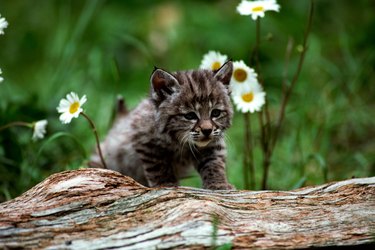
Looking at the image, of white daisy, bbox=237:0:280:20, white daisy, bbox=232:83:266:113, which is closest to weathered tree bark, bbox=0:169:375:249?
white daisy, bbox=232:83:266:113

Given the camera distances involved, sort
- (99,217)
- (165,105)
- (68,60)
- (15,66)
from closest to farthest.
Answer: (99,217), (165,105), (68,60), (15,66)

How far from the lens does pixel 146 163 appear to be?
4.98 m

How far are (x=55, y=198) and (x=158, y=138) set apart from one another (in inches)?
54.5

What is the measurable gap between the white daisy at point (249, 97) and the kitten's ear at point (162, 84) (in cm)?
53

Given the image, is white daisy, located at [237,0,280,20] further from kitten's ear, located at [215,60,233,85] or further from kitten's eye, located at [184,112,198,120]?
kitten's eye, located at [184,112,198,120]

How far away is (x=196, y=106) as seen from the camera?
4641mm

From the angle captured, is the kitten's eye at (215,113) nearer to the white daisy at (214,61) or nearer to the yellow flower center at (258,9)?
the white daisy at (214,61)

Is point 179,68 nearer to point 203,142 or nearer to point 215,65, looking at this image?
point 215,65

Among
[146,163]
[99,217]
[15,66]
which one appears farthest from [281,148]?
[15,66]

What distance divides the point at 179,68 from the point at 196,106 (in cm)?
375

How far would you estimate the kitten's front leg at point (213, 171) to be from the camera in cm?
477

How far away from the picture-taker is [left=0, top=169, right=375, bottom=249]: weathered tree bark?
3322 millimetres

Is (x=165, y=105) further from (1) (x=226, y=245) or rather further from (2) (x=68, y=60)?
(2) (x=68, y=60)

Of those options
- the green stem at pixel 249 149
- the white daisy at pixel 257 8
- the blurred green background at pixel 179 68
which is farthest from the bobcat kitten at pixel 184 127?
the blurred green background at pixel 179 68
